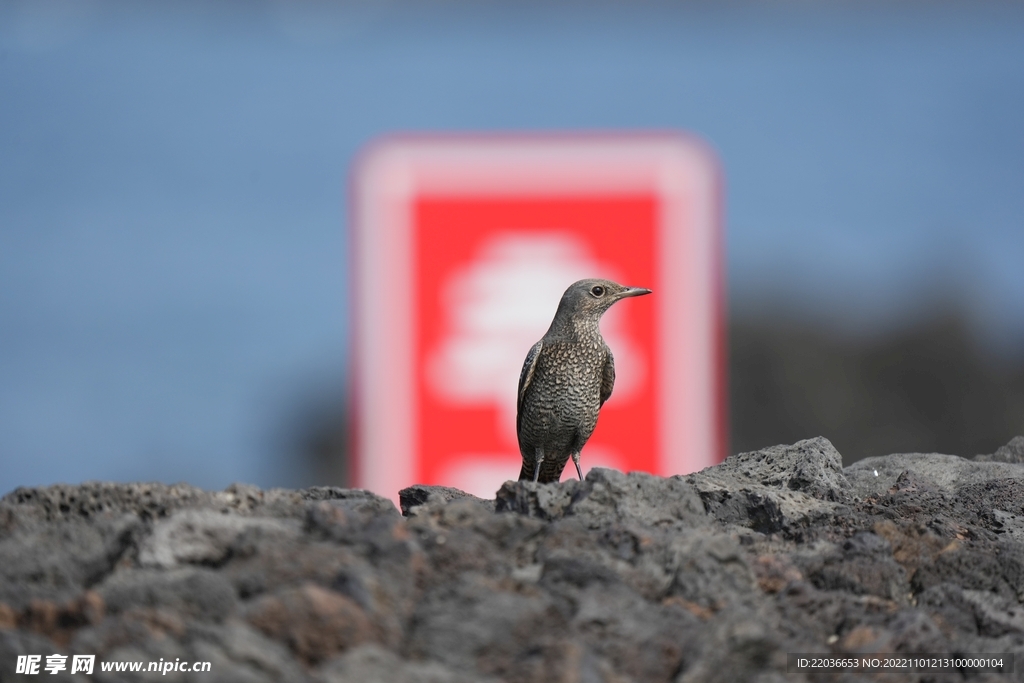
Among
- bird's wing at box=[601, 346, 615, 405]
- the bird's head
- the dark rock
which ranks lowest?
the dark rock

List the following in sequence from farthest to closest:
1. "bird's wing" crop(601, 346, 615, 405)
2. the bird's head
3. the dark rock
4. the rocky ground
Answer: "bird's wing" crop(601, 346, 615, 405)
the bird's head
the dark rock
the rocky ground

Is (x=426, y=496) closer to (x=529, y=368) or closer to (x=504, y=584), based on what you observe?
(x=504, y=584)

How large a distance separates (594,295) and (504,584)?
4.87 m

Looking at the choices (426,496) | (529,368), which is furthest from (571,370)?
(426,496)

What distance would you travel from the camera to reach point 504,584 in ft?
13.7

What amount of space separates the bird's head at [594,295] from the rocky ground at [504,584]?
3.04 metres

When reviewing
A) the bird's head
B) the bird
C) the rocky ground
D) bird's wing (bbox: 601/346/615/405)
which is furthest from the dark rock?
bird's wing (bbox: 601/346/615/405)

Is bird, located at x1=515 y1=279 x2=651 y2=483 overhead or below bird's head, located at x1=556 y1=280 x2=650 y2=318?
below

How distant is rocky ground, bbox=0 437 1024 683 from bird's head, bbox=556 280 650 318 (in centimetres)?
304

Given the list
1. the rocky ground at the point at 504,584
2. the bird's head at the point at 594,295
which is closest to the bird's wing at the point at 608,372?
the bird's head at the point at 594,295

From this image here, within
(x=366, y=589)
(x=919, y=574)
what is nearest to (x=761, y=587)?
(x=919, y=574)

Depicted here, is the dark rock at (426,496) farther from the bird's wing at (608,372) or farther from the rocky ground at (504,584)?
the bird's wing at (608,372)

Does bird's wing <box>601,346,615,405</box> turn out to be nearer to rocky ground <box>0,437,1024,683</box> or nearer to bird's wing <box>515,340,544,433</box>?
bird's wing <box>515,340,544,433</box>

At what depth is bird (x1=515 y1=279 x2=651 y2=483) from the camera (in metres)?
8.87
